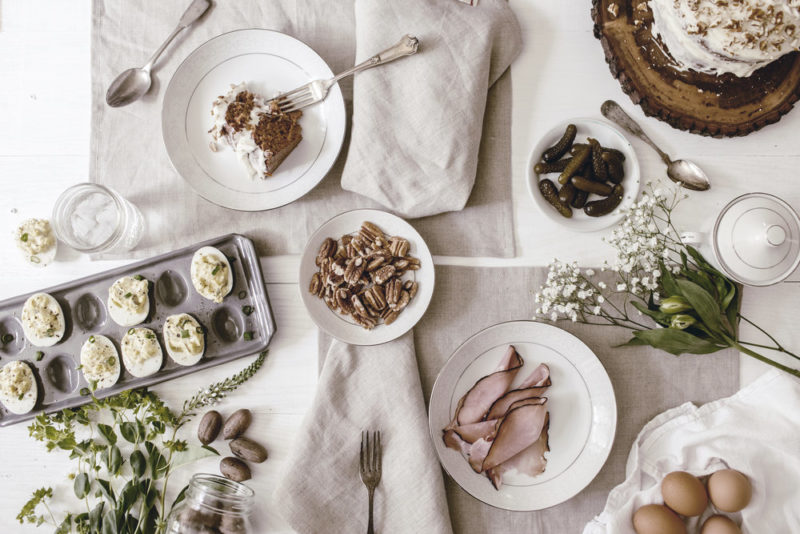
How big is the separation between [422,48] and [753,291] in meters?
0.90

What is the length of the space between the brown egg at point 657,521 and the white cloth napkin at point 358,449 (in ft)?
1.28

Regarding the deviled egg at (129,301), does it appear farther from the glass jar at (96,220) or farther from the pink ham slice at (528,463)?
the pink ham slice at (528,463)

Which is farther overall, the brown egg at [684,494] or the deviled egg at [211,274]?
the deviled egg at [211,274]

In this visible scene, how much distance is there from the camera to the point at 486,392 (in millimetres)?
1179

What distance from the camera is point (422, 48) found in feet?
3.82

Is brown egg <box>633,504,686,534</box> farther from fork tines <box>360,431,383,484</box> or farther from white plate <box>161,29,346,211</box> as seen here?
white plate <box>161,29,346,211</box>

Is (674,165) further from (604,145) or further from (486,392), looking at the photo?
(486,392)

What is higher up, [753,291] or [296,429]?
[753,291]

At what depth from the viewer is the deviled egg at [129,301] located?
1.21 meters

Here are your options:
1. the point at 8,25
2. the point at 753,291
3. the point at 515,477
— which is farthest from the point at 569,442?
the point at 8,25

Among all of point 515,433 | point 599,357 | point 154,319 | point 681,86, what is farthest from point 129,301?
point 681,86

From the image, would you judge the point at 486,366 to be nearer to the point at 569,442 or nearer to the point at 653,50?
the point at 569,442

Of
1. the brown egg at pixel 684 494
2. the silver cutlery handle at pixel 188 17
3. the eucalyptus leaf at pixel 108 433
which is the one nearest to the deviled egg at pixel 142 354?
the eucalyptus leaf at pixel 108 433

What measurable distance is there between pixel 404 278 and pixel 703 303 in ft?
1.97
